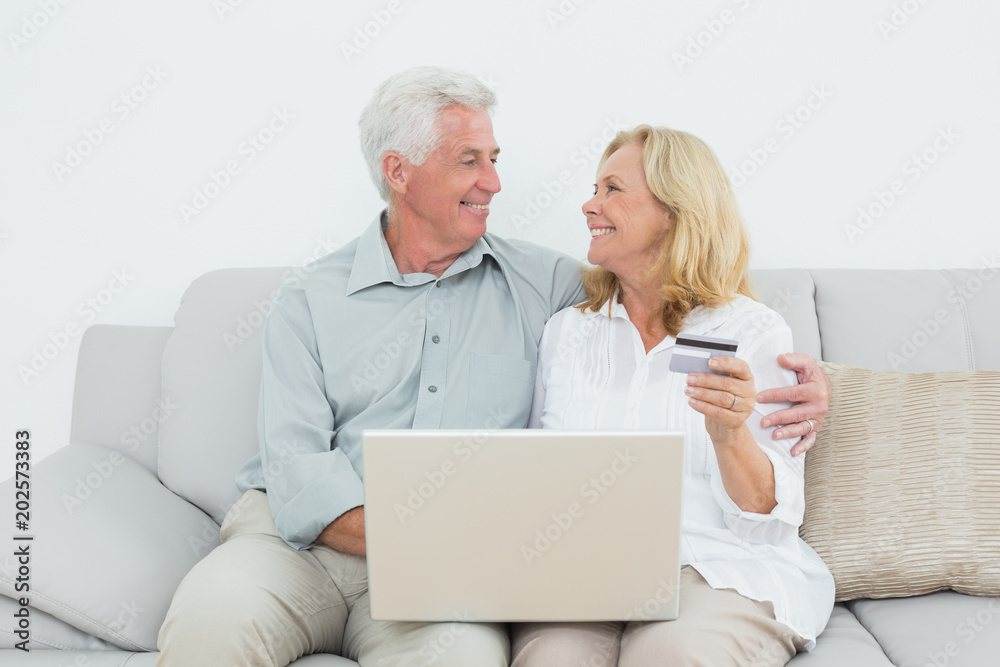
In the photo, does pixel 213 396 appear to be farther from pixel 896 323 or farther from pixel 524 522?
pixel 896 323

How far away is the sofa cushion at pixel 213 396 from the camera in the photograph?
5.94ft

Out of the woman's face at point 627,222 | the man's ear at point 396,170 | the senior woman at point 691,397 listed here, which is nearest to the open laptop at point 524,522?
the senior woman at point 691,397

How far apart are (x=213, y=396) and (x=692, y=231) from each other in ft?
3.64

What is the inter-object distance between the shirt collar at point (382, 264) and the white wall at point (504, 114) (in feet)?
1.21

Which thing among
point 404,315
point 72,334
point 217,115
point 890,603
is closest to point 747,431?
point 890,603

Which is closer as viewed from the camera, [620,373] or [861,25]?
[620,373]

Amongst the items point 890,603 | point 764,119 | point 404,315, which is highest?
point 764,119

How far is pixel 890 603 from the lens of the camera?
154 cm

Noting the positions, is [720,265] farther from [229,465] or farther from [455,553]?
[229,465]

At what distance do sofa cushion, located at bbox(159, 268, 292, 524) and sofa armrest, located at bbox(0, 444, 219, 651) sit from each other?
0.21 feet

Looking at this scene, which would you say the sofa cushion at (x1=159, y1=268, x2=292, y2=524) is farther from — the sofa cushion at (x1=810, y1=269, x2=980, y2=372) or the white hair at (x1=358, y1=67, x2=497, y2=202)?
the sofa cushion at (x1=810, y1=269, x2=980, y2=372)

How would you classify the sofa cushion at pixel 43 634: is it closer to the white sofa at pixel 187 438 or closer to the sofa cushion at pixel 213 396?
the white sofa at pixel 187 438

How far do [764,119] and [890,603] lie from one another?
47.3 inches

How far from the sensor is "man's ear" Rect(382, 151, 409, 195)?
1.82 m
